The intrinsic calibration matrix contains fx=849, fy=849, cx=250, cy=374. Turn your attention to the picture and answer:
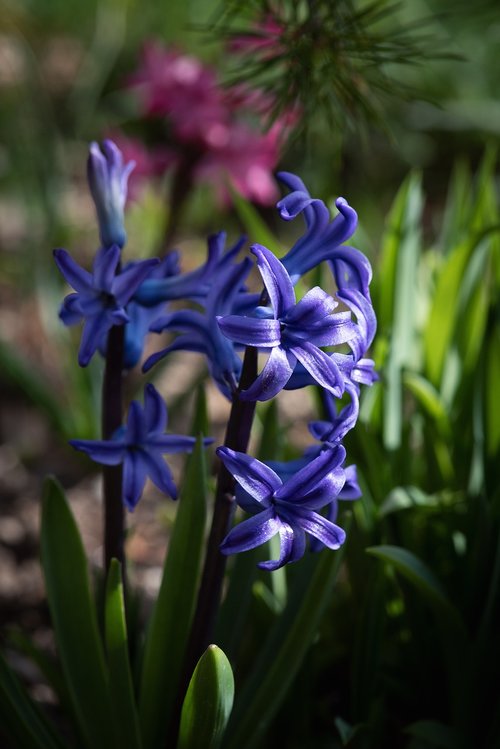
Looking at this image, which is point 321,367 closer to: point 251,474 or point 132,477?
point 251,474

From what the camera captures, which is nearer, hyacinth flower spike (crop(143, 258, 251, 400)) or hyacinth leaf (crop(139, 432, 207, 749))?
hyacinth flower spike (crop(143, 258, 251, 400))

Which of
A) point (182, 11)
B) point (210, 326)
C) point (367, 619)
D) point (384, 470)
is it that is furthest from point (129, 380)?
point (182, 11)

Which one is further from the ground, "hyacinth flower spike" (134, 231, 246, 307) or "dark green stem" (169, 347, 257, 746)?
"hyacinth flower spike" (134, 231, 246, 307)

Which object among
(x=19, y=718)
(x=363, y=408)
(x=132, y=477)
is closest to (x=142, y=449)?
(x=132, y=477)

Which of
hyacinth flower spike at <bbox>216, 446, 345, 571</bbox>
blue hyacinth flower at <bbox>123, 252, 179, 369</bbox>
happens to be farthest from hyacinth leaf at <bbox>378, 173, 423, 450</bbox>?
hyacinth flower spike at <bbox>216, 446, 345, 571</bbox>

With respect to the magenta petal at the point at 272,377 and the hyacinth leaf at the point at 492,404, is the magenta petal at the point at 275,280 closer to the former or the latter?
the magenta petal at the point at 272,377

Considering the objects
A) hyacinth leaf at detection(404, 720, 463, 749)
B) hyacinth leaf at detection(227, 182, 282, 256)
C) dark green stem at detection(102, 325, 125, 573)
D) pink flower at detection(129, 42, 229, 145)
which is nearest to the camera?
dark green stem at detection(102, 325, 125, 573)

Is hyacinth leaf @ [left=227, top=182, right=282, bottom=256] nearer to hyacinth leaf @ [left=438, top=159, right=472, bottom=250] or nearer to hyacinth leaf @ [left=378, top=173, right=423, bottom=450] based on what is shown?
hyacinth leaf @ [left=378, top=173, right=423, bottom=450]

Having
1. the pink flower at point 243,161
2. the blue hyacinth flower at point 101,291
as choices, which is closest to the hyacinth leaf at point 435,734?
the blue hyacinth flower at point 101,291
